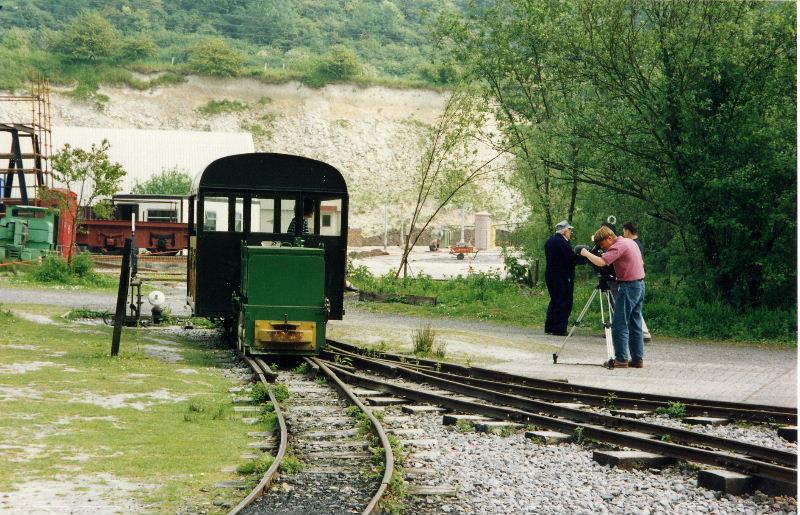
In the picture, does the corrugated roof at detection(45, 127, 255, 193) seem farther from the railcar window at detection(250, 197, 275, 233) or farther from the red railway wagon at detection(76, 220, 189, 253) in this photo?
the railcar window at detection(250, 197, 275, 233)

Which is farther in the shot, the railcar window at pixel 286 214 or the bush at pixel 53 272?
the bush at pixel 53 272

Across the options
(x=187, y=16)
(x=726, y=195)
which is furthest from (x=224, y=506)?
(x=187, y=16)

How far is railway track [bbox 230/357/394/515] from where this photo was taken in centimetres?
633

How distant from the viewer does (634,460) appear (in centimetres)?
763

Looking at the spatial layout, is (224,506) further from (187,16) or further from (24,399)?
(187,16)

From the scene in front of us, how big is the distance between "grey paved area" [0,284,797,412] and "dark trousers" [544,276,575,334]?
0.34 m

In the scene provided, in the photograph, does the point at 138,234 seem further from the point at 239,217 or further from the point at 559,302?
the point at 559,302

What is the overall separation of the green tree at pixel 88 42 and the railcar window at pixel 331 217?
291 ft

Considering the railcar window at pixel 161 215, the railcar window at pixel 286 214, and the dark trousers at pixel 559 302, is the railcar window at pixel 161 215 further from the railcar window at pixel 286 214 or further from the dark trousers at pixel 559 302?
the railcar window at pixel 286 214

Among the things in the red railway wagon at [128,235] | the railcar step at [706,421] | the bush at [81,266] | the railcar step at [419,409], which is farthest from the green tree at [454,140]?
the railcar step at [706,421]

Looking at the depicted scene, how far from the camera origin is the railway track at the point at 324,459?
633cm

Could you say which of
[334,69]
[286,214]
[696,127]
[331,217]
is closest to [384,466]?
[286,214]

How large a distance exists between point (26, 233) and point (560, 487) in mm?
31697

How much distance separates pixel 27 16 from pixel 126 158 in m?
64.5
